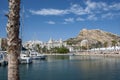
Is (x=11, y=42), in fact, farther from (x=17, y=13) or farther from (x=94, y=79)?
(x=94, y=79)

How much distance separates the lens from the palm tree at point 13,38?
1089 centimetres

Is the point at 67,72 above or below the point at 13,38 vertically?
below

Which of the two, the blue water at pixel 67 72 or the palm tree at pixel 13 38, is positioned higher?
the palm tree at pixel 13 38

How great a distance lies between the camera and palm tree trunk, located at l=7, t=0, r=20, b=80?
10.9 meters

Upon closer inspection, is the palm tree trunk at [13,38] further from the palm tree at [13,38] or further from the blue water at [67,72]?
the blue water at [67,72]

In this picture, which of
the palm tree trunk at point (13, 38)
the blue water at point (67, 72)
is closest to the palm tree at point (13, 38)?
the palm tree trunk at point (13, 38)

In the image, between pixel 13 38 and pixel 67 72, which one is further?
pixel 67 72

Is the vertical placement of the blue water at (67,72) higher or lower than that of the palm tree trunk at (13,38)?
lower

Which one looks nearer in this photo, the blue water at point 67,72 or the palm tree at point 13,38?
the palm tree at point 13,38

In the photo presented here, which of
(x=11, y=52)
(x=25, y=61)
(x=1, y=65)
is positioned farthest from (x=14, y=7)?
(x=25, y=61)

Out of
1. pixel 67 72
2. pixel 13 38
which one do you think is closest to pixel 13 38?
pixel 13 38

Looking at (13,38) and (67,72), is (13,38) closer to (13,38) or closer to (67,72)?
(13,38)

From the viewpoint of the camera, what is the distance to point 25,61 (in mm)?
88812

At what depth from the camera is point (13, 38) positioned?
36.3 feet
